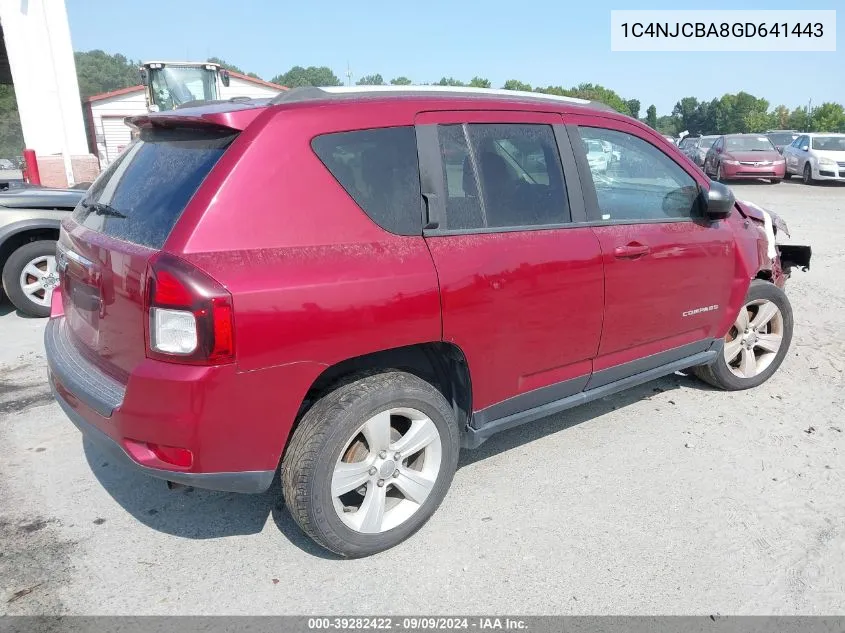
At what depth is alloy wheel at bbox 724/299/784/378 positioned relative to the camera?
4281 mm

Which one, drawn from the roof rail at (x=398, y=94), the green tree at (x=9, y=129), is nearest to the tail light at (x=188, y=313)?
the roof rail at (x=398, y=94)

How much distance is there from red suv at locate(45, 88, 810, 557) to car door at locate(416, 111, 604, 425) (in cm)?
1

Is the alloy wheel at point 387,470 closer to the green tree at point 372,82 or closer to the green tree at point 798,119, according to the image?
the green tree at point 372,82

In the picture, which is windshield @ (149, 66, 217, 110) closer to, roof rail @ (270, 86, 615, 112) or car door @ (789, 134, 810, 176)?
roof rail @ (270, 86, 615, 112)

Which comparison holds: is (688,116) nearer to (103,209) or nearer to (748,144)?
(748,144)

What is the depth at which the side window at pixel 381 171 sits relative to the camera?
8.19 ft

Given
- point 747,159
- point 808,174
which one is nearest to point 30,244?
point 747,159

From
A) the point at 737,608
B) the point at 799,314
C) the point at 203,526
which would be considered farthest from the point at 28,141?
the point at 737,608

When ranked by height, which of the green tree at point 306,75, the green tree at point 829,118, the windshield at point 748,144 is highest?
the green tree at point 306,75

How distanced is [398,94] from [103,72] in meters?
125

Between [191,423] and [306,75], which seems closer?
[191,423]

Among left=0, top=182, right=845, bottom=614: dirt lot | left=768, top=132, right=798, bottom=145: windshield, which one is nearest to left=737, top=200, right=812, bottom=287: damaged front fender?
left=0, top=182, right=845, bottom=614: dirt lot

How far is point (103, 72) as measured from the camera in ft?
354

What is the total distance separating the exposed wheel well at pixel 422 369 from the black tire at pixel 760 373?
2098 millimetres
